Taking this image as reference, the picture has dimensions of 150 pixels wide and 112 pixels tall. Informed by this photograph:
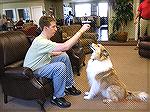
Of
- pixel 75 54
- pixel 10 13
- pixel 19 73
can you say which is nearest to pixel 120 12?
pixel 75 54

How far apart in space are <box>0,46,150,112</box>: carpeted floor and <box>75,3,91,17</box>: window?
83cm

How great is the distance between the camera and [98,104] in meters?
1.92

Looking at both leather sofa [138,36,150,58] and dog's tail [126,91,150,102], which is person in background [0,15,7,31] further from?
leather sofa [138,36,150,58]

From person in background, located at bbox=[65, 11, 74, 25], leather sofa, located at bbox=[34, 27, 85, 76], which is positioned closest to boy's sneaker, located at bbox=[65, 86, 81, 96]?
leather sofa, located at bbox=[34, 27, 85, 76]

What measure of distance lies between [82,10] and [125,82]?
115cm

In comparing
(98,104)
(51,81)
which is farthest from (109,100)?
(51,81)

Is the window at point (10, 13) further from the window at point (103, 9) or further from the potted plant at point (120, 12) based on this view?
the potted plant at point (120, 12)

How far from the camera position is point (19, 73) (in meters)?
1.71

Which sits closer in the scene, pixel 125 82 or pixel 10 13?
pixel 10 13

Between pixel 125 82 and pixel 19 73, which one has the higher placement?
pixel 19 73

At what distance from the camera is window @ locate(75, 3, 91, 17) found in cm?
183

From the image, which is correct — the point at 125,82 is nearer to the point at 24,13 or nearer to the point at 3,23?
the point at 24,13

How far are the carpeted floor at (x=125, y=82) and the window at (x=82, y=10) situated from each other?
83 cm

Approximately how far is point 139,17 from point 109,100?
115cm
